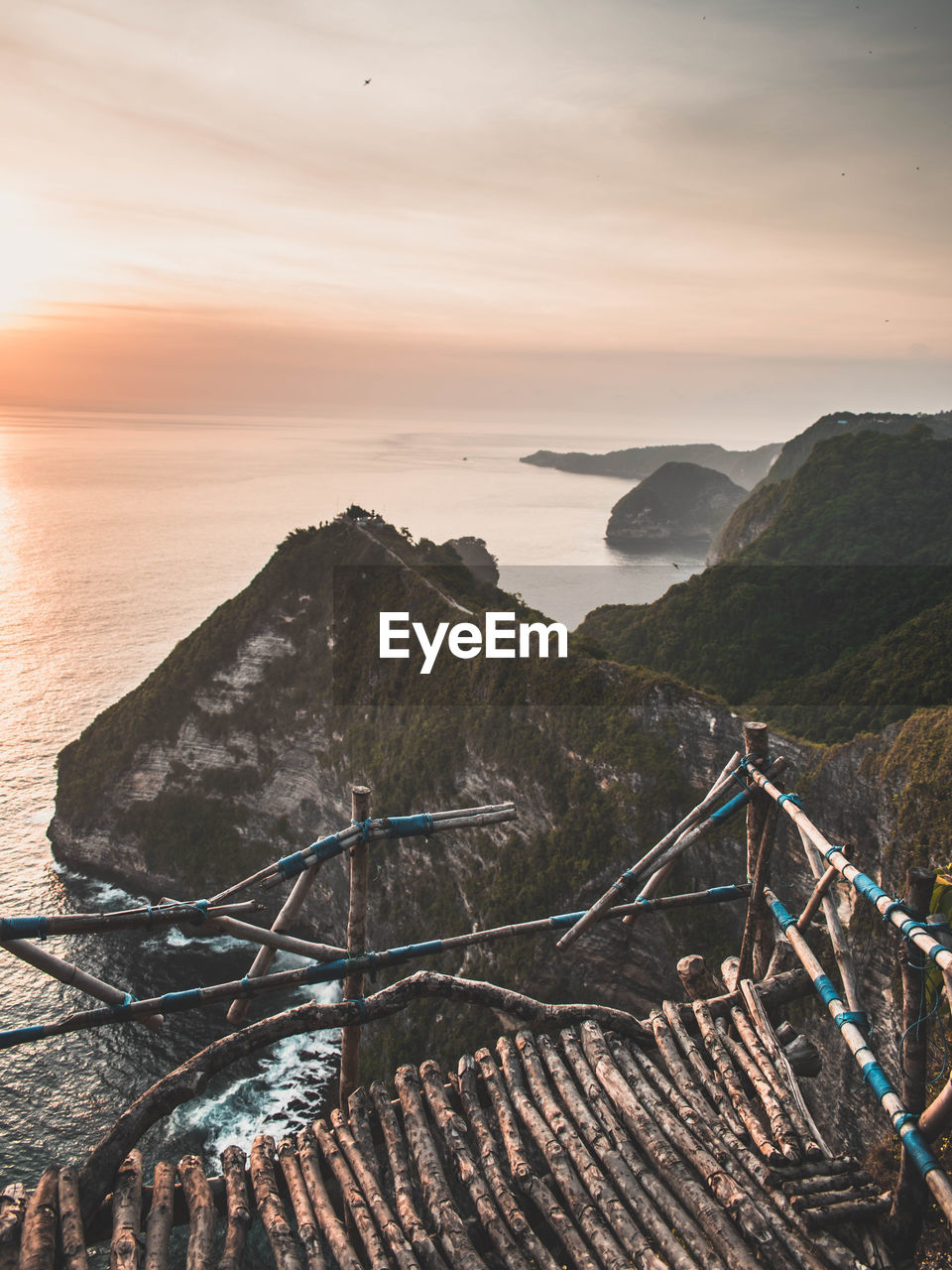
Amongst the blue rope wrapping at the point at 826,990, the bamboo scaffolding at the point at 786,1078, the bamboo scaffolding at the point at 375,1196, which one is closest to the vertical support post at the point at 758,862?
the bamboo scaffolding at the point at 786,1078

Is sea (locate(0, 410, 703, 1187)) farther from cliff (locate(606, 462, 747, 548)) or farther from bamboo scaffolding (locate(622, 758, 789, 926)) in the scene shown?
bamboo scaffolding (locate(622, 758, 789, 926))

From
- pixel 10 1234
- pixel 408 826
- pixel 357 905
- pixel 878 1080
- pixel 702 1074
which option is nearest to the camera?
pixel 878 1080

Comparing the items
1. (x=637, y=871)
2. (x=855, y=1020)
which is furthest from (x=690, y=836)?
(x=855, y=1020)

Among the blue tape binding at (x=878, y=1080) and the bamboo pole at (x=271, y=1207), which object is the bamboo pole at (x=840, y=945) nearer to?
the blue tape binding at (x=878, y=1080)

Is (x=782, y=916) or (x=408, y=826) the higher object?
(x=408, y=826)

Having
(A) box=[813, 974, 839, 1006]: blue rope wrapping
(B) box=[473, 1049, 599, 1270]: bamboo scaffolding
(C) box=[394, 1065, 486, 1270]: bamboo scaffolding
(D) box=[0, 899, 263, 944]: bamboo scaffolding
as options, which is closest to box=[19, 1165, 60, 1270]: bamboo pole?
(D) box=[0, 899, 263, 944]: bamboo scaffolding

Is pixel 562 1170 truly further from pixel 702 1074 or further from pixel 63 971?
pixel 63 971
